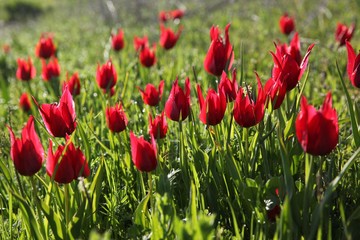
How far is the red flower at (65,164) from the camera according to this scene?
1.45m

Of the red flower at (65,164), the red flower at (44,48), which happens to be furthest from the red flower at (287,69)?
the red flower at (44,48)

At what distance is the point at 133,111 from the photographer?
2711 mm

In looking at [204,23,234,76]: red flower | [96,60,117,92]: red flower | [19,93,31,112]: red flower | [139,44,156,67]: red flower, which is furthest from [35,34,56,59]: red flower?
[204,23,234,76]: red flower

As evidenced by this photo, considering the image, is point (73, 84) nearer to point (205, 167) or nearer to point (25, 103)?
point (25, 103)

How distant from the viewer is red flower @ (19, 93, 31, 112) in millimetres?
2998

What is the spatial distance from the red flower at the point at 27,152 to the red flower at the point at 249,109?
25.1 inches

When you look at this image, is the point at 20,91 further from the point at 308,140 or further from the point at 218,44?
the point at 308,140

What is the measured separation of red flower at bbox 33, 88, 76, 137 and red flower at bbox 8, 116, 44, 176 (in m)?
0.19

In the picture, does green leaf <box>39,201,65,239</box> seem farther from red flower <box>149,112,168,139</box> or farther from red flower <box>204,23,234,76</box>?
red flower <box>204,23,234,76</box>

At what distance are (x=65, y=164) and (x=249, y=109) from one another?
0.60 metres

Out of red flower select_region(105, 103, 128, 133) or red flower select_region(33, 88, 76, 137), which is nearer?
red flower select_region(33, 88, 76, 137)

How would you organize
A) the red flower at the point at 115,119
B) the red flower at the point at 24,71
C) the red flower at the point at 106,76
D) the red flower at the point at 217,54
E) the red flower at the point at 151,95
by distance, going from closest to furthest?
the red flower at the point at 115,119, the red flower at the point at 217,54, the red flower at the point at 151,95, the red flower at the point at 106,76, the red flower at the point at 24,71

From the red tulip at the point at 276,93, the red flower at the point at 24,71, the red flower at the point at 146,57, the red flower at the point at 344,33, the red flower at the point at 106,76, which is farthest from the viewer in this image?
the red flower at the point at 24,71

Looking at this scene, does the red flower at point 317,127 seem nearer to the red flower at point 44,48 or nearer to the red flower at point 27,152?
the red flower at point 27,152
